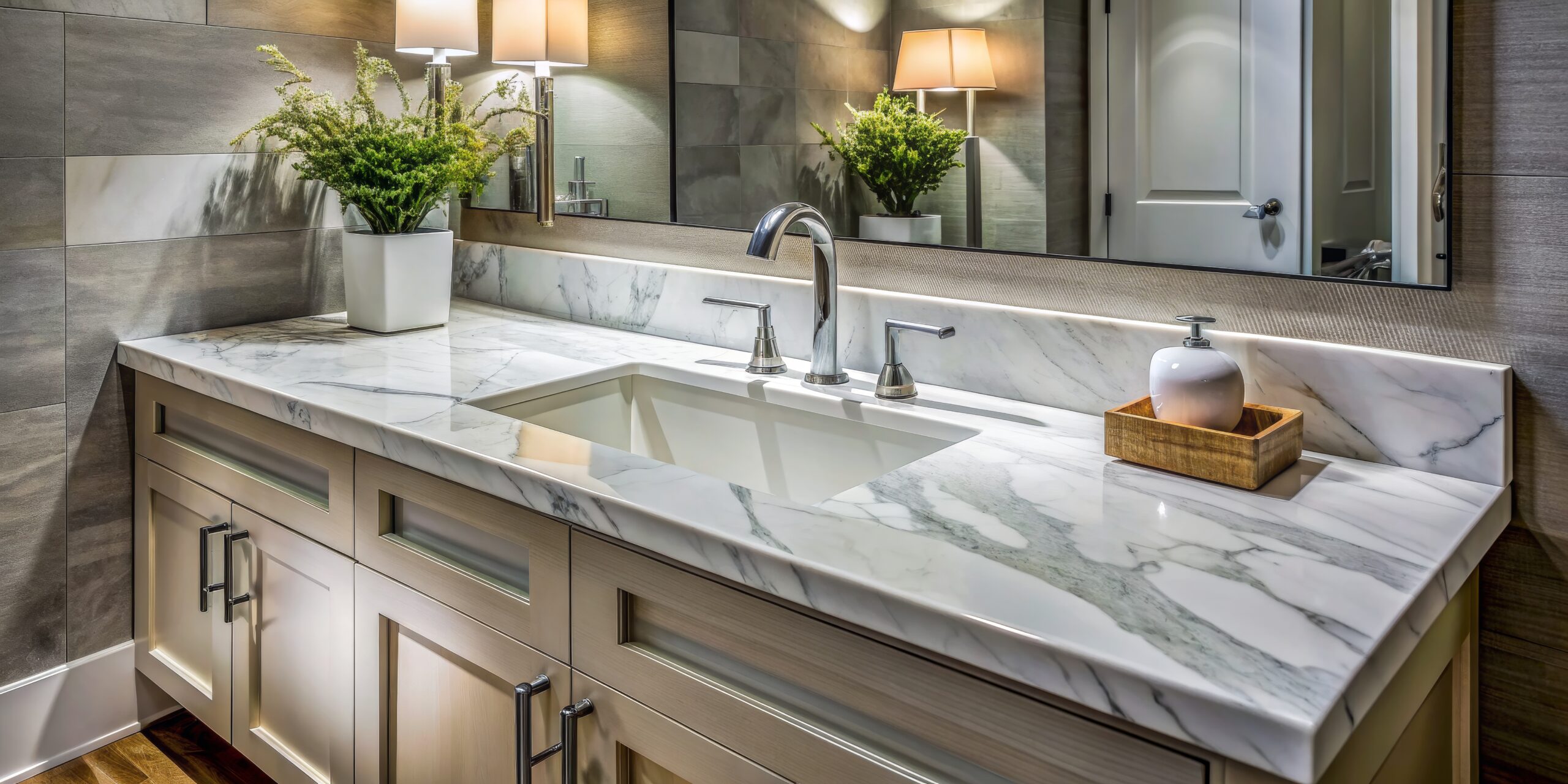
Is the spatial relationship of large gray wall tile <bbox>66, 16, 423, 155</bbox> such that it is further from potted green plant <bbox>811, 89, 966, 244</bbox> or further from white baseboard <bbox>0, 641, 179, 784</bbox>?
potted green plant <bbox>811, 89, 966, 244</bbox>

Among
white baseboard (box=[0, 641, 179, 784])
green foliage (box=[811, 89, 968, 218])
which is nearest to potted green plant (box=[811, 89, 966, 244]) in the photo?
green foliage (box=[811, 89, 968, 218])

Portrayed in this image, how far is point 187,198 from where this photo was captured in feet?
6.02

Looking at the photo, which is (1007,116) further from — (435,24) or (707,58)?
(435,24)

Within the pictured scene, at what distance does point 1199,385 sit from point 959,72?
54 centimetres

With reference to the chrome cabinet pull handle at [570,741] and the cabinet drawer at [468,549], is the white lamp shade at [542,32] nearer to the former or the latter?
the cabinet drawer at [468,549]

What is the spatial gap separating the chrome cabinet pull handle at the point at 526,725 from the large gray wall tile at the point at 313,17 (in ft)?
4.76

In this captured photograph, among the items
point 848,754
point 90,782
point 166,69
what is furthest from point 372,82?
point 848,754

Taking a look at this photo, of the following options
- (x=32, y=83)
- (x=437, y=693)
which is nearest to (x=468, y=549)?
(x=437, y=693)

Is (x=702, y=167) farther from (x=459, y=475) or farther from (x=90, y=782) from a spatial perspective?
(x=90, y=782)

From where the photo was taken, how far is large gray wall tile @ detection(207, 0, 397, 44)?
1.83m

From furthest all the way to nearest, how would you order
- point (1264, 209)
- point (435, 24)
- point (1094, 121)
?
point (435, 24), point (1094, 121), point (1264, 209)

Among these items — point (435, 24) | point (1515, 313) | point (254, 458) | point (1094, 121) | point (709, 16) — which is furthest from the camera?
point (435, 24)

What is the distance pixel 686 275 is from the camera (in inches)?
67.9

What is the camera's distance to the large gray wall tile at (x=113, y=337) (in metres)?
1.75
